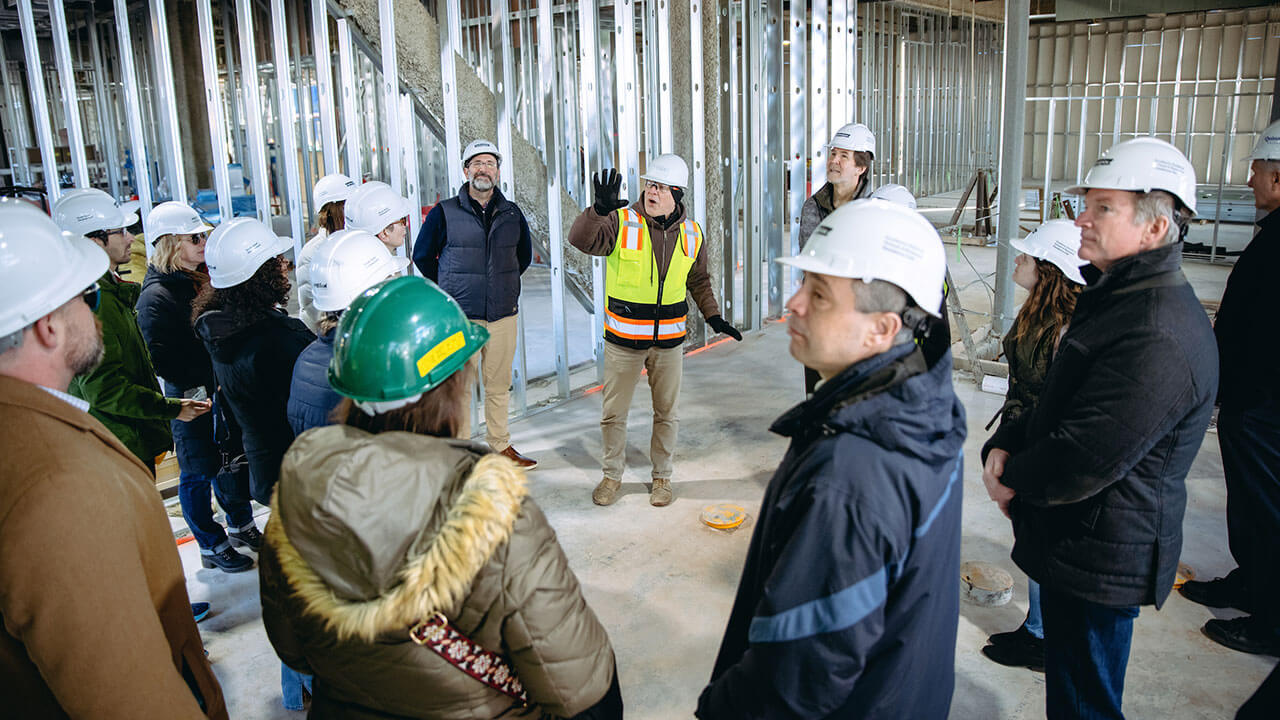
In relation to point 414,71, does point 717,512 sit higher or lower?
lower

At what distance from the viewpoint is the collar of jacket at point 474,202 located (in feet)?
16.5

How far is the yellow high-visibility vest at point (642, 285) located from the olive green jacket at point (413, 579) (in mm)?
3081

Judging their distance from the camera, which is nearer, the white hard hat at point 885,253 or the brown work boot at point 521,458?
the white hard hat at point 885,253

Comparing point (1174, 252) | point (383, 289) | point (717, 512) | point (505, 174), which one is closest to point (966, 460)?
point (717, 512)

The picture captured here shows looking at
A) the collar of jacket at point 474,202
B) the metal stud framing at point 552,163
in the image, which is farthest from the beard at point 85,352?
the metal stud framing at point 552,163

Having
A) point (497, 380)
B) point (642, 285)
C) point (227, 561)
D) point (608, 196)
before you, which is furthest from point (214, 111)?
point (642, 285)

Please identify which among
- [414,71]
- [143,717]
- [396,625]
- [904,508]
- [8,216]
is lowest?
[143,717]

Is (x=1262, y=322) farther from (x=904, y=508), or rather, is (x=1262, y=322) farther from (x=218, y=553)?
(x=218, y=553)

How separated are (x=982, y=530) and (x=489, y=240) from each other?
3194 mm

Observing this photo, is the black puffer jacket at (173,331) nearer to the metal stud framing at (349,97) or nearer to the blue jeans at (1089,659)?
the metal stud framing at (349,97)

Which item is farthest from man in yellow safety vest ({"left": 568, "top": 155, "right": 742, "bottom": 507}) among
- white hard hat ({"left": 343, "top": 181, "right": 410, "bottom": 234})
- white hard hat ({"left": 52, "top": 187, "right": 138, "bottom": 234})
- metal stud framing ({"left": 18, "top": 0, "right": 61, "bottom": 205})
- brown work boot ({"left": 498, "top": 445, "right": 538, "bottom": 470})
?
metal stud framing ({"left": 18, "top": 0, "right": 61, "bottom": 205})

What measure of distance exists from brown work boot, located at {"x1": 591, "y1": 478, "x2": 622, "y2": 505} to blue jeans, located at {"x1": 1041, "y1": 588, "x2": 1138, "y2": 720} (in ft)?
8.95

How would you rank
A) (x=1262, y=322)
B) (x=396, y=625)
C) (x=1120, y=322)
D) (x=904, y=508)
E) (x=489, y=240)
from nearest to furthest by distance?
(x=396, y=625) < (x=904, y=508) < (x=1120, y=322) < (x=1262, y=322) < (x=489, y=240)

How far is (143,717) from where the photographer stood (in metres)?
1.49
